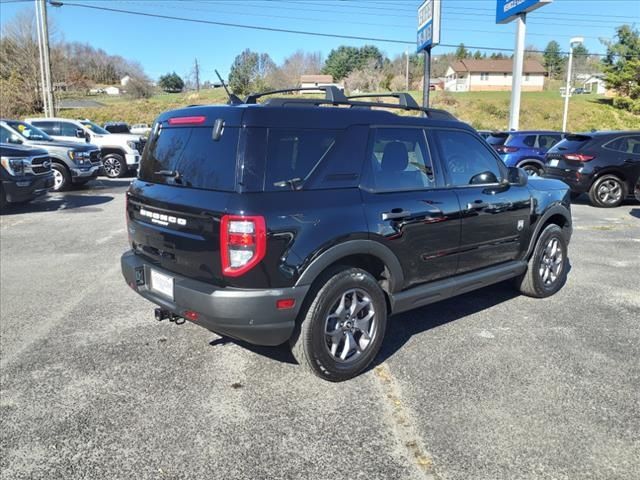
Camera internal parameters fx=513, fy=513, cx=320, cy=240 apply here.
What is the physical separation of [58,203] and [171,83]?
81.3 meters

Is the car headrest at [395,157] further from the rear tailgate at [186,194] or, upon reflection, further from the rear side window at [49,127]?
the rear side window at [49,127]

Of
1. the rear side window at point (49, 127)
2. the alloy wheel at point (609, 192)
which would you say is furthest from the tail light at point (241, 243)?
the rear side window at point (49, 127)

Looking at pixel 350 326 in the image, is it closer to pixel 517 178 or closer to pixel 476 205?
pixel 476 205

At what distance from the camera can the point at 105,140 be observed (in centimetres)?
1734

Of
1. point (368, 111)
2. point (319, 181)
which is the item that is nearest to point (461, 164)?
point (368, 111)

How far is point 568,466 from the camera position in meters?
2.65

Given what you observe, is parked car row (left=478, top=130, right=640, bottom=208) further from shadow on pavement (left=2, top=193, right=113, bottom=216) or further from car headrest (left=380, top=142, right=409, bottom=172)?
shadow on pavement (left=2, top=193, right=113, bottom=216)

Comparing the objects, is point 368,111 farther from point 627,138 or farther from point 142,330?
point 627,138

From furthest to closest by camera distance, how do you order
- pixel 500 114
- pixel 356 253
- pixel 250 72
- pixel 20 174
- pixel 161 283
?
pixel 250 72 < pixel 500 114 < pixel 20 174 < pixel 161 283 < pixel 356 253

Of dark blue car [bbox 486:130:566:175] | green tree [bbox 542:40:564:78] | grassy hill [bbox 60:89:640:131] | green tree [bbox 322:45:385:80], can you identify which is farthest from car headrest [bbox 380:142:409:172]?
green tree [bbox 542:40:564:78]

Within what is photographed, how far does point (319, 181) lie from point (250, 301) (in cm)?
90

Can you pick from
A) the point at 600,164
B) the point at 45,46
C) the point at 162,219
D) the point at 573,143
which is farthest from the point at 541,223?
the point at 45,46

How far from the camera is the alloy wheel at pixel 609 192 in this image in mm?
11479

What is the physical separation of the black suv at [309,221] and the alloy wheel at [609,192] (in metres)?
8.57
